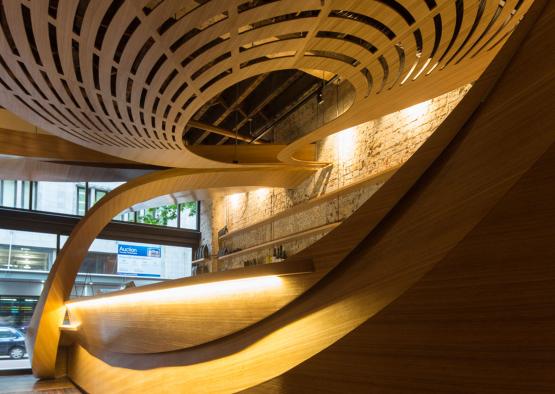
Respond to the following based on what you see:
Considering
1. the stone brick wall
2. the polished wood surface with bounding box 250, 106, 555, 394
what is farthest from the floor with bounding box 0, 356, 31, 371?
the polished wood surface with bounding box 250, 106, 555, 394

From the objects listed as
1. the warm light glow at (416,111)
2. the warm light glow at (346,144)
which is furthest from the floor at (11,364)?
the warm light glow at (416,111)

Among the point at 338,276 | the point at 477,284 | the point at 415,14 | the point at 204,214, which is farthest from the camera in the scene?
the point at 204,214

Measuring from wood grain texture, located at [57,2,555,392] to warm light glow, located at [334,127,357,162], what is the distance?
5233 millimetres

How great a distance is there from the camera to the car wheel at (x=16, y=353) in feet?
35.1

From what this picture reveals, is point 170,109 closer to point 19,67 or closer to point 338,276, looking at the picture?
point 19,67

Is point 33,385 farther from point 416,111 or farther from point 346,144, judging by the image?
point 416,111

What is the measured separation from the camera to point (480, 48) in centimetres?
411

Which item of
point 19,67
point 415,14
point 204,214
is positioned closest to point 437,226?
point 415,14

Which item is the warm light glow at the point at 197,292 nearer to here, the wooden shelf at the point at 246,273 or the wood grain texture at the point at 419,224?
the wooden shelf at the point at 246,273

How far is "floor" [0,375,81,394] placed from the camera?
8.09 metres

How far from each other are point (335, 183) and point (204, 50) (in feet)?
17.4

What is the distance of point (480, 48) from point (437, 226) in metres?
3.06

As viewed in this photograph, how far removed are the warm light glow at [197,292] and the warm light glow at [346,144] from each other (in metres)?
4.01

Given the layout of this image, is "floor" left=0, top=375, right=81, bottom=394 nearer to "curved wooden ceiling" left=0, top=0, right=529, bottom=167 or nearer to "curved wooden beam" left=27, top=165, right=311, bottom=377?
"curved wooden beam" left=27, top=165, right=311, bottom=377
